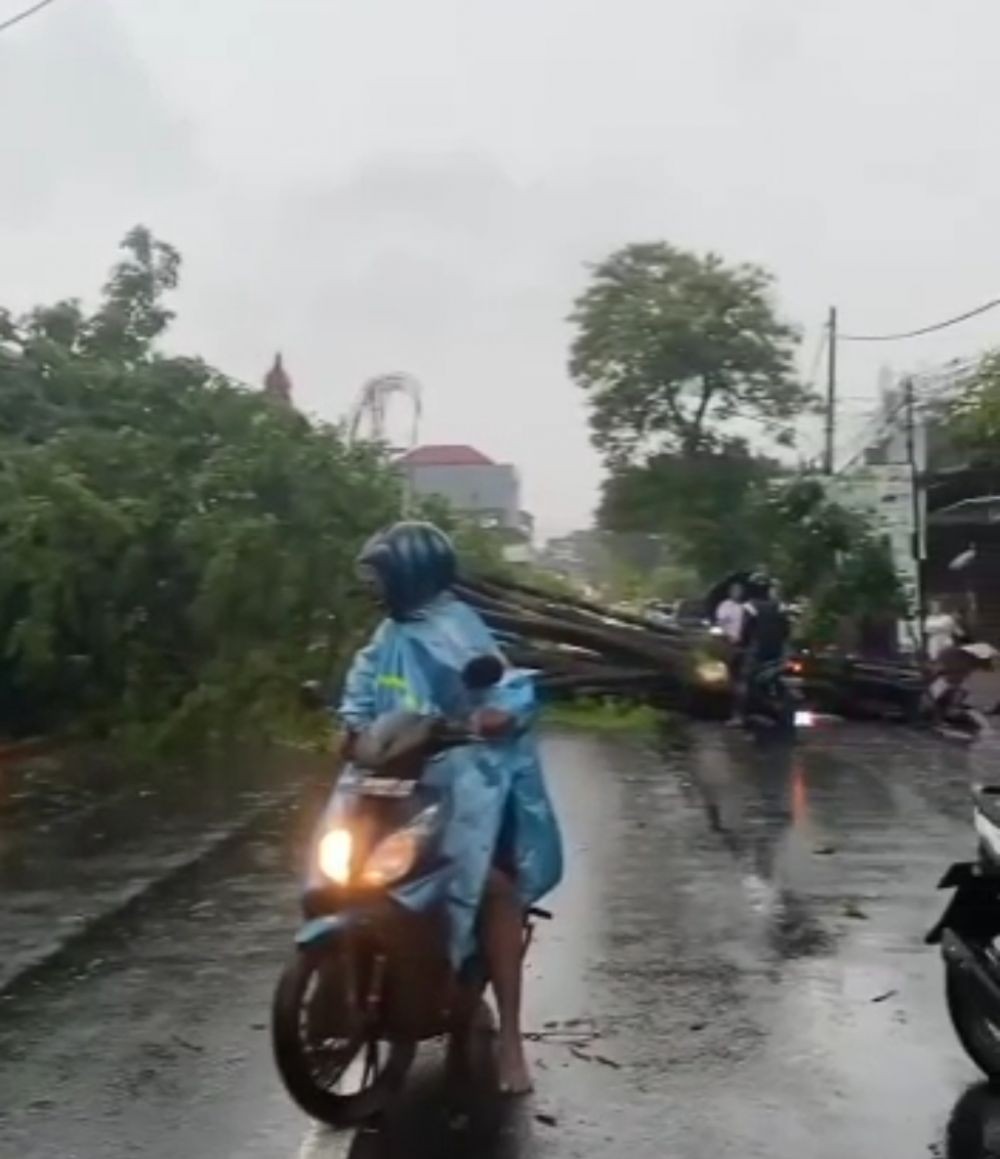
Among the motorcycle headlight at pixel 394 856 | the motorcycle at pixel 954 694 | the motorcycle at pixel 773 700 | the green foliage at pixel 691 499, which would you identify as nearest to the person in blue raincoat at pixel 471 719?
the motorcycle headlight at pixel 394 856

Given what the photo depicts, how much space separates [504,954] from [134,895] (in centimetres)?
420

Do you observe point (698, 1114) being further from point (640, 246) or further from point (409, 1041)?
point (640, 246)

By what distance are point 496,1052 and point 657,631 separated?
14820mm

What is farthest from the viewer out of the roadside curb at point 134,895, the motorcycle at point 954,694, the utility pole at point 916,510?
the utility pole at point 916,510

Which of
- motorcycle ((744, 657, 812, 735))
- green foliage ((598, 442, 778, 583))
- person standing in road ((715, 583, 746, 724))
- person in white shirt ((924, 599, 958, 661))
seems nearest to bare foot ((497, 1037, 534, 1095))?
motorcycle ((744, 657, 812, 735))

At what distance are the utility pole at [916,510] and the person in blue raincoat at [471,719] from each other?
25.1 metres

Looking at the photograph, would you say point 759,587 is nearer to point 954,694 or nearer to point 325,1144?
point 954,694

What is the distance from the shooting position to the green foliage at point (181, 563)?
1642 cm

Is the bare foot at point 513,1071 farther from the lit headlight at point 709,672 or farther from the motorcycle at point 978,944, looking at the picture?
the lit headlight at point 709,672

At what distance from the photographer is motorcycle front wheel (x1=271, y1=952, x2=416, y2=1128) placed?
5785mm

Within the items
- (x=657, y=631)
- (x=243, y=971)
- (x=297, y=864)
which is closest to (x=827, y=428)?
(x=657, y=631)

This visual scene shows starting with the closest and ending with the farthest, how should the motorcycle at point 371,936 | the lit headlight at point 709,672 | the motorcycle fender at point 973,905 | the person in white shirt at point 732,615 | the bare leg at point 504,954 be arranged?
the motorcycle at point 371,936 → the bare leg at point 504,954 → the motorcycle fender at point 973,905 → the lit headlight at point 709,672 → the person in white shirt at point 732,615

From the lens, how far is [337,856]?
19.7 feet

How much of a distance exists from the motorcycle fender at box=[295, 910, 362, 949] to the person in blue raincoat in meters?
0.51
